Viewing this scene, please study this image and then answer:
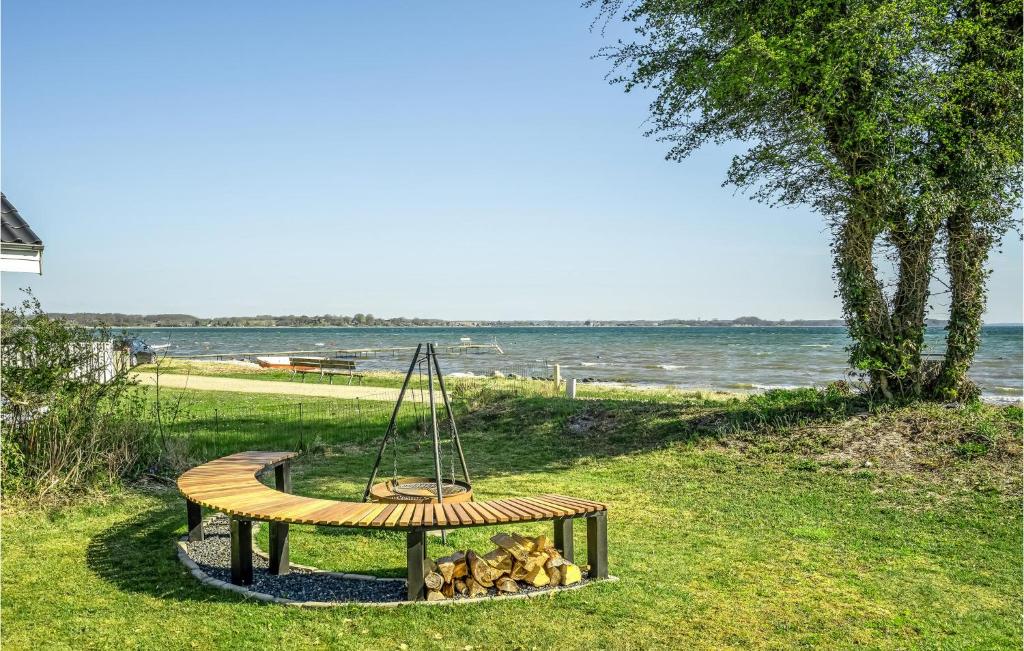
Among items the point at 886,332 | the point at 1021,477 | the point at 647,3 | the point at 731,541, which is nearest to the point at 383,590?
the point at 731,541

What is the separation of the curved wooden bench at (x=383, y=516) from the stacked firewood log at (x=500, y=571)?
0.46 feet

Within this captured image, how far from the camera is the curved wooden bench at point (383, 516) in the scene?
17.0 feet

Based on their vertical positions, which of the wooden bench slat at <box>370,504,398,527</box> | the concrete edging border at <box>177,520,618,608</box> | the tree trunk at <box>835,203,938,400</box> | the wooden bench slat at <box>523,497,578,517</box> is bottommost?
the concrete edging border at <box>177,520,618,608</box>

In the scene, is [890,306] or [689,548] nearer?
[689,548]

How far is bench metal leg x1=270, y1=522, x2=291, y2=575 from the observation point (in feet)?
19.0

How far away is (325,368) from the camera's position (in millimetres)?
27719

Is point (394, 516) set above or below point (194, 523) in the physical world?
above

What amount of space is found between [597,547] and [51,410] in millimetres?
5741

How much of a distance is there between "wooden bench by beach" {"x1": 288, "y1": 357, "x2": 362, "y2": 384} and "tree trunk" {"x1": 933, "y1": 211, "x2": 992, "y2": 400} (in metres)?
18.5

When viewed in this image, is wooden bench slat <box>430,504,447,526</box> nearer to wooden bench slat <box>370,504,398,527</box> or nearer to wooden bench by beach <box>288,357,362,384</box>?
wooden bench slat <box>370,504,398,527</box>

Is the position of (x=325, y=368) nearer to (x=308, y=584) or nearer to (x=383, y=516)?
(x=308, y=584)

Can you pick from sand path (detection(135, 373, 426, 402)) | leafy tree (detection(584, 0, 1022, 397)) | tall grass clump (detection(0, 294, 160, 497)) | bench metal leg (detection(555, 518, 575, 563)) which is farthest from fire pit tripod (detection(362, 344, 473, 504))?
sand path (detection(135, 373, 426, 402))

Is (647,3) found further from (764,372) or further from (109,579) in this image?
(764,372)

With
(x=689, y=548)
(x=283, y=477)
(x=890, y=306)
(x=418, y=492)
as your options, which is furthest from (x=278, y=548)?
(x=890, y=306)
